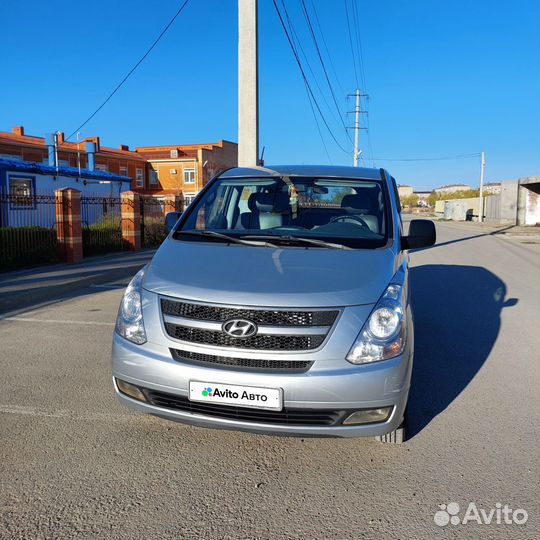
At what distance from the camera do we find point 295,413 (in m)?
2.76

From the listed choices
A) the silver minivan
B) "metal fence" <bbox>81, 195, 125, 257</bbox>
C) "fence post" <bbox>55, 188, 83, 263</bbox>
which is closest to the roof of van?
the silver minivan

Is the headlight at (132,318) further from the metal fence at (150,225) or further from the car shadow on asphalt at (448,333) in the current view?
the metal fence at (150,225)

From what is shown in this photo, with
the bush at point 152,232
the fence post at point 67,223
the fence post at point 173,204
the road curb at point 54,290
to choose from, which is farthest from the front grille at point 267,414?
the fence post at point 173,204

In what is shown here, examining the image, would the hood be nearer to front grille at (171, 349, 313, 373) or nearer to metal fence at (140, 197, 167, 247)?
front grille at (171, 349, 313, 373)

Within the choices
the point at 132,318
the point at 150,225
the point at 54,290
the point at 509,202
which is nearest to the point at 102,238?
the point at 150,225

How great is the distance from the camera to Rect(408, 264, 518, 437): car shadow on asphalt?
4.32 metres

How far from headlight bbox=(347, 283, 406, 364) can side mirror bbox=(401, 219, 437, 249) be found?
3.79 ft

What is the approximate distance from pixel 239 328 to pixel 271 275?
0.44 meters

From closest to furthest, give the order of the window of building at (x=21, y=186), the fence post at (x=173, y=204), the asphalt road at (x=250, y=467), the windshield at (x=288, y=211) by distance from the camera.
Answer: the asphalt road at (x=250, y=467) < the windshield at (x=288, y=211) < the window of building at (x=21, y=186) < the fence post at (x=173, y=204)

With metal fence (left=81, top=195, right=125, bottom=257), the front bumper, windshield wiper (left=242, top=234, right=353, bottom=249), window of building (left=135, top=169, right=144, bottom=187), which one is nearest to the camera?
the front bumper

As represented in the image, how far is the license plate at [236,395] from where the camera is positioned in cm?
273

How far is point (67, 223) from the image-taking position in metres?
13.8

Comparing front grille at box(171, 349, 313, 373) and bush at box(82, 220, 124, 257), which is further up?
front grille at box(171, 349, 313, 373)

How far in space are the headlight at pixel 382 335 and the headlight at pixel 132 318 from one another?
4.07 ft
